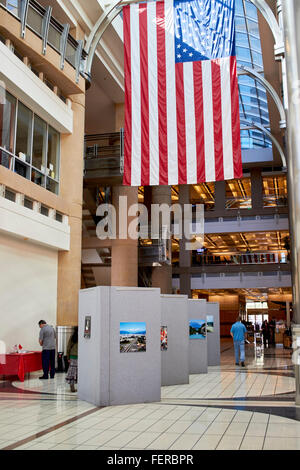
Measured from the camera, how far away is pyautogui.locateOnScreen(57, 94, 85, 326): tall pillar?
18.1 meters

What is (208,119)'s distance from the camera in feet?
39.1

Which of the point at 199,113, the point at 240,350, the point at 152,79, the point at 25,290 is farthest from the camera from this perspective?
the point at 240,350

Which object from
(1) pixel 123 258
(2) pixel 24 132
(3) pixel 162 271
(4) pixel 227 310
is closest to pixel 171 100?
(2) pixel 24 132

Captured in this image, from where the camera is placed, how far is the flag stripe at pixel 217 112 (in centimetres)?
1177

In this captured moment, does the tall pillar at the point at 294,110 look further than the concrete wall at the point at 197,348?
No

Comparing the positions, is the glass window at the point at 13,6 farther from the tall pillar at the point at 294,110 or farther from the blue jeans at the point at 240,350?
the blue jeans at the point at 240,350

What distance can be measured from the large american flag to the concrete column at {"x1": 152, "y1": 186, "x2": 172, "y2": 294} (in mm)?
20715

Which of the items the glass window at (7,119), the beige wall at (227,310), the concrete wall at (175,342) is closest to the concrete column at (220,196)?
the beige wall at (227,310)

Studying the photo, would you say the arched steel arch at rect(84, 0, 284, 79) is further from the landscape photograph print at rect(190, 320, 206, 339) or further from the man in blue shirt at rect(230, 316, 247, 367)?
the man in blue shirt at rect(230, 316, 247, 367)

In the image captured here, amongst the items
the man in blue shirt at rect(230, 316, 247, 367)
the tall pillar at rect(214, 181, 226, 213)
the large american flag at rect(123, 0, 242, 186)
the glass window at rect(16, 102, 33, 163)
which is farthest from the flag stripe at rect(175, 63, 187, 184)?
the tall pillar at rect(214, 181, 226, 213)

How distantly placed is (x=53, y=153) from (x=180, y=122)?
26.8 ft

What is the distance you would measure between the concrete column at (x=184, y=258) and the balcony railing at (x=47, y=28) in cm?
2200

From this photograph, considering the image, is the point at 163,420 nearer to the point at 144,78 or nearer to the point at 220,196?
the point at 144,78
